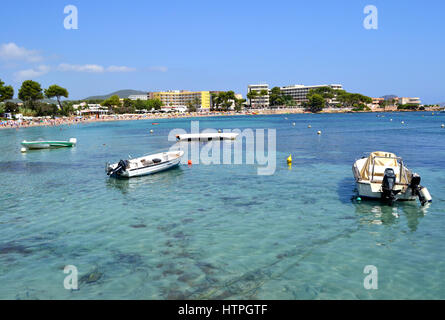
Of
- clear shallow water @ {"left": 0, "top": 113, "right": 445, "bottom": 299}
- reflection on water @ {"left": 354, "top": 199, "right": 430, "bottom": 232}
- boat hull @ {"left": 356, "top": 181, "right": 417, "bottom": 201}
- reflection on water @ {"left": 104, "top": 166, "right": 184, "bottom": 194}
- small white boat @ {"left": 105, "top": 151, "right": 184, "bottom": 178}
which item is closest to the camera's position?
clear shallow water @ {"left": 0, "top": 113, "right": 445, "bottom": 299}

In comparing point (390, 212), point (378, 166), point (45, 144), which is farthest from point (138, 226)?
point (45, 144)

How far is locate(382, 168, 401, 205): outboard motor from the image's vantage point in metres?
16.6

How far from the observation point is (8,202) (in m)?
19.8

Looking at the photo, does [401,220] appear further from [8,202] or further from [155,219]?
[8,202]

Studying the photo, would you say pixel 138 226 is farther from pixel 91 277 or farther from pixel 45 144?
pixel 45 144

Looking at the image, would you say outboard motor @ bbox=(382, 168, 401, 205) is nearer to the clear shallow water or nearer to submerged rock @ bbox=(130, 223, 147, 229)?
the clear shallow water

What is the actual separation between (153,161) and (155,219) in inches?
455

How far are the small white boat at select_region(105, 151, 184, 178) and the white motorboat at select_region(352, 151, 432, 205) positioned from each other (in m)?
14.5

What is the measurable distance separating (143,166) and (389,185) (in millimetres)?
16841

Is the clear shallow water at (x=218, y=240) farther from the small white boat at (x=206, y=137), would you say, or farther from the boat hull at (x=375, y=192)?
the small white boat at (x=206, y=137)

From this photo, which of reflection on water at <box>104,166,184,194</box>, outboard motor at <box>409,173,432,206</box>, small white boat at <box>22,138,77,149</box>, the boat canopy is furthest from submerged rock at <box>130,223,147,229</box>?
small white boat at <box>22,138,77,149</box>

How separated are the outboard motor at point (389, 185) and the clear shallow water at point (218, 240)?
73cm
